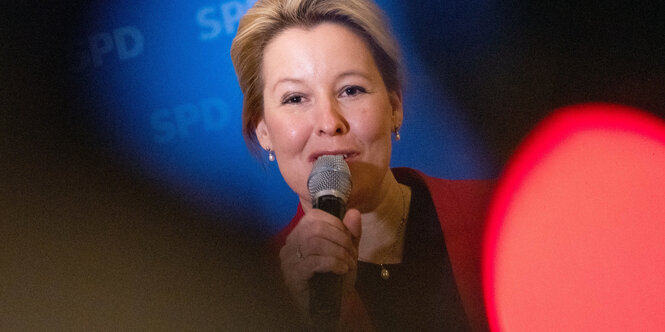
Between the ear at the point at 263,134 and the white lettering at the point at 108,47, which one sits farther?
the white lettering at the point at 108,47

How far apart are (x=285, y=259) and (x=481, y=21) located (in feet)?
3.80

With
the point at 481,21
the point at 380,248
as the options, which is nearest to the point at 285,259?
the point at 380,248

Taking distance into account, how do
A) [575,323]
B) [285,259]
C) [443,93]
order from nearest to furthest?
[285,259] < [575,323] < [443,93]

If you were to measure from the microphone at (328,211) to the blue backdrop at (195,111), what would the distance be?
1.92ft

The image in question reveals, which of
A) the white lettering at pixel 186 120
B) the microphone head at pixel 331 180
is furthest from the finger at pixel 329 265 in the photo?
the white lettering at pixel 186 120

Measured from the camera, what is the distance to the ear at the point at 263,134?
5.25ft

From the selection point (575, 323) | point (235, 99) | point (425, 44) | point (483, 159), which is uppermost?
point (425, 44)

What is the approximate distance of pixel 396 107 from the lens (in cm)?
164

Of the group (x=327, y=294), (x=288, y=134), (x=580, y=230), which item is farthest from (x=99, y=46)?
(x=580, y=230)

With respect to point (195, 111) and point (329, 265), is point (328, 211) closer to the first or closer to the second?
point (329, 265)

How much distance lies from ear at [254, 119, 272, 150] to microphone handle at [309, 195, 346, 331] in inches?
24.5

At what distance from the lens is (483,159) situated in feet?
5.67

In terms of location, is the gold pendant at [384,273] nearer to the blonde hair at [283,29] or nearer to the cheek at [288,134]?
the cheek at [288,134]

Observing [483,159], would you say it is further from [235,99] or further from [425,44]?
[235,99]
